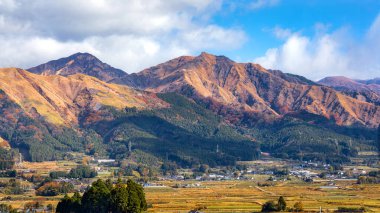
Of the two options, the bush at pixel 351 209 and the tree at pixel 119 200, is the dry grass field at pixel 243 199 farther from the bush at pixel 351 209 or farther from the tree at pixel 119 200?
the tree at pixel 119 200

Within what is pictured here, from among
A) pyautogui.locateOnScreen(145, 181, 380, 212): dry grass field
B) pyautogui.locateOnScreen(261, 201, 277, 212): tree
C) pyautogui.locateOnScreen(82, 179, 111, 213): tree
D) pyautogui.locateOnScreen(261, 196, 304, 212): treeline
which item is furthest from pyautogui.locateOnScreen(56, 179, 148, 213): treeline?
pyautogui.locateOnScreen(261, 196, 304, 212): treeline

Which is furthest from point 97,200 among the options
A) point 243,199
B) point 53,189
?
point 53,189

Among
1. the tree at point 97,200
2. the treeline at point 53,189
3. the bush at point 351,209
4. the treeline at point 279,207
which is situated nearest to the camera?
the tree at point 97,200

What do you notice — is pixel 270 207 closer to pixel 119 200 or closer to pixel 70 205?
pixel 119 200

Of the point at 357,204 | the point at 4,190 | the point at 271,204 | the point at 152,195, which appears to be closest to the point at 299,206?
the point at 271,204

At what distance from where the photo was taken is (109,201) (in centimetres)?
12225

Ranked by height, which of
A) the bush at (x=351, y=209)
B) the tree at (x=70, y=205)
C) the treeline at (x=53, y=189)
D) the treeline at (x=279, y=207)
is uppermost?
the treeline at (x=53, y=189)

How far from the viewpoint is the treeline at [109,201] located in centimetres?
12150

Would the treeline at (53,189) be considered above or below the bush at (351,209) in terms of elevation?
above

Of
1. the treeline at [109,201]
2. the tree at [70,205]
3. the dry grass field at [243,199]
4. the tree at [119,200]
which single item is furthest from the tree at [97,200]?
the dry grass field at [243,199]

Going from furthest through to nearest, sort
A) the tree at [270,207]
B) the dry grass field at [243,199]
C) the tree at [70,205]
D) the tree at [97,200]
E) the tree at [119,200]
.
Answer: the dry grass field at [243,199]
the tree at [270,207]
the tree at [70,205]
the tree at [97,200]
the tree at [119,200]

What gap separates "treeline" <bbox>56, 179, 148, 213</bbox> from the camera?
122 m

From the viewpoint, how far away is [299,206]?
13862 cm

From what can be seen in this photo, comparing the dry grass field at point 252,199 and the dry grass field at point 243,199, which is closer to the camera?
the dry grass field at point 252,199
